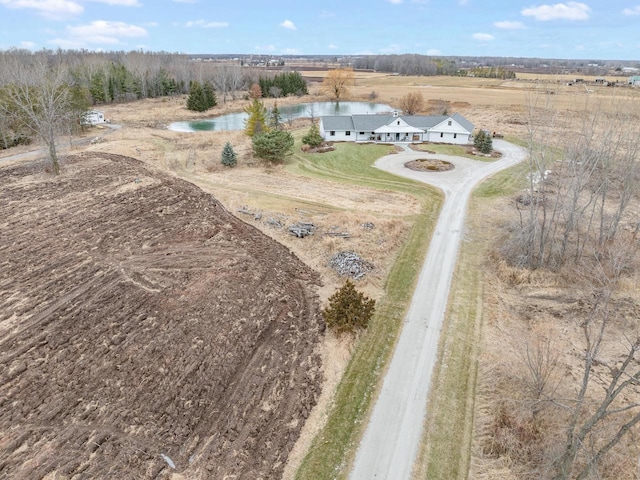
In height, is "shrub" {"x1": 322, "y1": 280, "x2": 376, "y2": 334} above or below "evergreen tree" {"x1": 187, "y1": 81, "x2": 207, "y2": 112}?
below

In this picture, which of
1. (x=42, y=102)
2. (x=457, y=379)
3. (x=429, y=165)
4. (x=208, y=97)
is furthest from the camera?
(x=208, y=97)

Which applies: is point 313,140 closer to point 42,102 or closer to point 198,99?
point 42,102

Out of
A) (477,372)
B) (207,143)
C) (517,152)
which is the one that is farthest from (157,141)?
(477,372)

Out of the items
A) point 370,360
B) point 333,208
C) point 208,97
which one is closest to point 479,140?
point 333,208

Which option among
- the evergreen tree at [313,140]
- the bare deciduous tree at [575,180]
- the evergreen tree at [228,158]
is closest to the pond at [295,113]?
the evergreen tree at [313,140]

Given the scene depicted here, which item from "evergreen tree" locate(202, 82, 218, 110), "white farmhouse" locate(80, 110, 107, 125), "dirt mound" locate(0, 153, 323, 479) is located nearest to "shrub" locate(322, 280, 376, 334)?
"dirt mound" locate(0, 153, 323, 479)

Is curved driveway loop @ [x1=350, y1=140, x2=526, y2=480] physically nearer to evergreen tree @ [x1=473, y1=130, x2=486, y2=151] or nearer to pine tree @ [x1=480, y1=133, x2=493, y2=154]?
pine tree @ [x1=480, y1=133, x2=493, y2=154]
